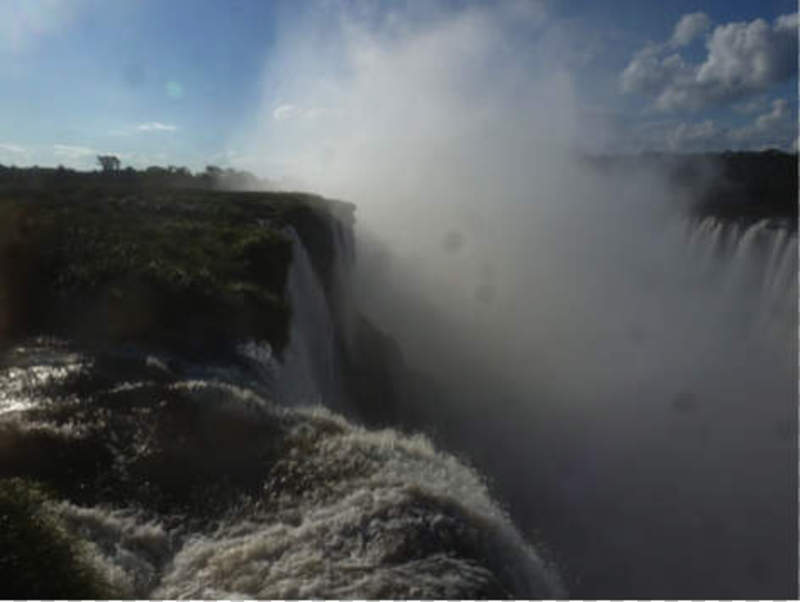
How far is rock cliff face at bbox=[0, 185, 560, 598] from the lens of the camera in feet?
21.0

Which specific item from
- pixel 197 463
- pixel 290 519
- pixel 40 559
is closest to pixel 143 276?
pixel 197 463

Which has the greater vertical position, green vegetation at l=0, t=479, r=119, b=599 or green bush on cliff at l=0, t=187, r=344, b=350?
green bush on cliff at l=0, t=187, r=344, b=350

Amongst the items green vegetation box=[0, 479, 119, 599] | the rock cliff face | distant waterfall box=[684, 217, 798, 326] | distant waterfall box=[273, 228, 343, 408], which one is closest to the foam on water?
the rock cliff face

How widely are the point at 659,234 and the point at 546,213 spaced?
676 inches

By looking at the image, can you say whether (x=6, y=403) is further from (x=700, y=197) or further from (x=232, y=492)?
(x=700, y=197)

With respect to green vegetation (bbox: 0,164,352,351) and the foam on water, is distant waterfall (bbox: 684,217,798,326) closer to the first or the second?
green vegetation (bbox: 0,164,352,351)

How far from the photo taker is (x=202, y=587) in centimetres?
629

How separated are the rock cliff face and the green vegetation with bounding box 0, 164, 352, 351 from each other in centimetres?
7

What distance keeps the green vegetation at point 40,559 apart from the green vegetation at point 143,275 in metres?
6.44

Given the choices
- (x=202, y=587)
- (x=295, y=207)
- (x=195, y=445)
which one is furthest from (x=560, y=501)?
(x=202, y=587)

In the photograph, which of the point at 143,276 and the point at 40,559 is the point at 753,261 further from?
the point at 40,559

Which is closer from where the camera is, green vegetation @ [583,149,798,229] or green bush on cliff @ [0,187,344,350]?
green bush on cliff @ [0,187,344,350]

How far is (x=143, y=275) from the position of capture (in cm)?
1580

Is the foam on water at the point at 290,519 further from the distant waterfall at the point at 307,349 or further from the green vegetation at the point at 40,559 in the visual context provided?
the distant waterfall at the point at 307,349
